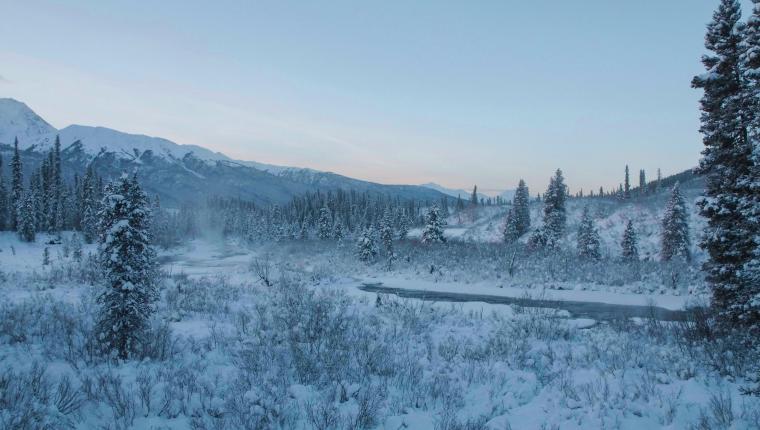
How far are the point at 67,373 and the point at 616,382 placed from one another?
29.0ft

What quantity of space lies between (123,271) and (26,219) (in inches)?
2318

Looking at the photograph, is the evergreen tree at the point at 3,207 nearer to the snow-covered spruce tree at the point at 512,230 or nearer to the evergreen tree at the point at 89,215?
the evergreen tree at the point at 89,215

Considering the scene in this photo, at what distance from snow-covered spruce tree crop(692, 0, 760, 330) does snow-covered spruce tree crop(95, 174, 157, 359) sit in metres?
11.5

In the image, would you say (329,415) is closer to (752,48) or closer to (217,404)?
(217,404)

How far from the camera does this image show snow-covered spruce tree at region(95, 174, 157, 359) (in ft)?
25.1

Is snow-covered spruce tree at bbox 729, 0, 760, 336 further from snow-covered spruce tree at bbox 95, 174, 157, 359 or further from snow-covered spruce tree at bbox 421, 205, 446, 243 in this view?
snow-covered spruce tree at bbox 421, 205, 446, 243

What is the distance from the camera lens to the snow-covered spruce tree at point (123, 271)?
7.65 m

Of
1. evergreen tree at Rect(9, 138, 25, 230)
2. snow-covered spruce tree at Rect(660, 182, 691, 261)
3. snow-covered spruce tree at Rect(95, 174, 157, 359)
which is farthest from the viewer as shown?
evergreen tree at Rect(9, 138, 25, 230)

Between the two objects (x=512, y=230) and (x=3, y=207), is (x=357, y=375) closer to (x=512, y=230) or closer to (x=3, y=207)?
(x=512, y=230)

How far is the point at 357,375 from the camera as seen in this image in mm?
7066

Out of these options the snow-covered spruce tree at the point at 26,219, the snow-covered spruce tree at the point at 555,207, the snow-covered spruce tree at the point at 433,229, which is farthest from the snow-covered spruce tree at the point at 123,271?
the snow-covered spruce tree at the point at 26,219

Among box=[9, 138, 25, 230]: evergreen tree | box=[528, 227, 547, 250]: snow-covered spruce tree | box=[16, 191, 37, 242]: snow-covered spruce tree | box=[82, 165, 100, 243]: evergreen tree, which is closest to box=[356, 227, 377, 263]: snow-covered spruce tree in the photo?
box=[528, 227, 547, 250]: snow-covered spruce tree

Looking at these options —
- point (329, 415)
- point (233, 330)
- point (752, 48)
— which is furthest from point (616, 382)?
point (233, 330)

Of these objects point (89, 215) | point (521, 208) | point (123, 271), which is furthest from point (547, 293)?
point (89, 215)
